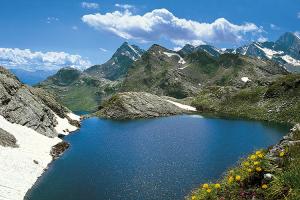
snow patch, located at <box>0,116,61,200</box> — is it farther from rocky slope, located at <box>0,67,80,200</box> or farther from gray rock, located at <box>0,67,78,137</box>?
gray rock, located at <box>0,67,78,137</box>

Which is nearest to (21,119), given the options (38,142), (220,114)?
(38,142)

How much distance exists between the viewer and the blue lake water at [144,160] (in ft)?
160

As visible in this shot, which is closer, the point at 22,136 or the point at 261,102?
the point at 22,136

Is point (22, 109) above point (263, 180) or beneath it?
beneath

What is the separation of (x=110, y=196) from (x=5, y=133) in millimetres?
31275

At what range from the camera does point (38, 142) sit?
7631 centimetres

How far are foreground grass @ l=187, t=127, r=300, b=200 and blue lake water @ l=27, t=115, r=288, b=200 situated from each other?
73.8 feet

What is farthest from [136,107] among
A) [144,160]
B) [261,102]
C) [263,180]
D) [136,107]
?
[263,180]

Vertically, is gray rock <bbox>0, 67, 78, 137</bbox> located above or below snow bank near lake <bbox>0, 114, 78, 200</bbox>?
above

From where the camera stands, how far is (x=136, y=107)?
6176 inches

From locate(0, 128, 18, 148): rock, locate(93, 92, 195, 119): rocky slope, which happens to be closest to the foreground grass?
locate(0, 128, 18, 148): rock

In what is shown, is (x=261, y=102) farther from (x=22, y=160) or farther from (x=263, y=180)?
(x=263, y=180)

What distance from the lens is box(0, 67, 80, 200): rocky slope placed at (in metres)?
51.3

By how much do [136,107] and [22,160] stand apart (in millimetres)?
98442
